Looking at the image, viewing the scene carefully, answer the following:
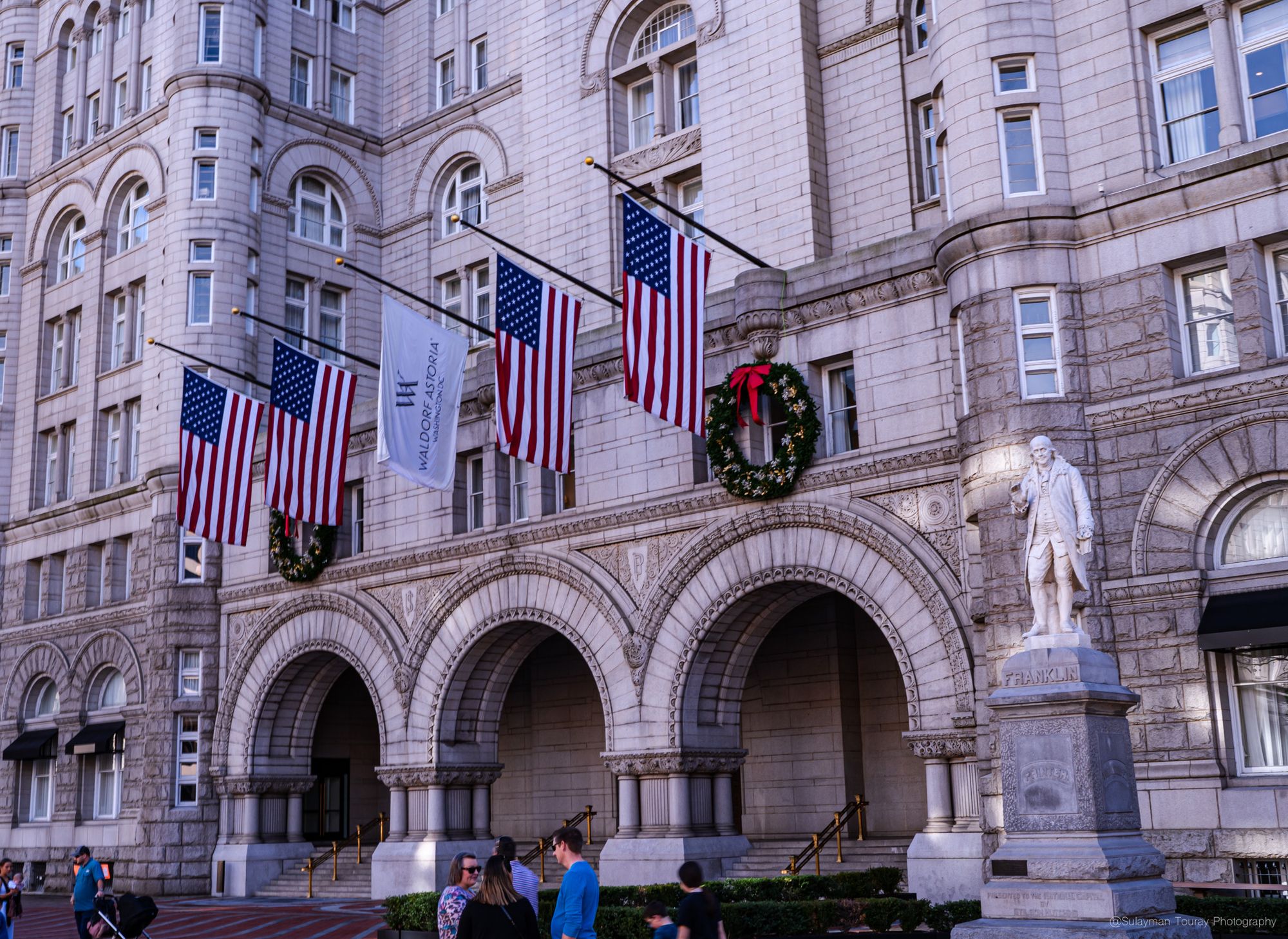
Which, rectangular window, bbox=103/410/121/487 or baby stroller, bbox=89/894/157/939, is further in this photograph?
rectangular window, bbox=103/410/121/487

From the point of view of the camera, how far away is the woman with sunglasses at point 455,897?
39.2ft

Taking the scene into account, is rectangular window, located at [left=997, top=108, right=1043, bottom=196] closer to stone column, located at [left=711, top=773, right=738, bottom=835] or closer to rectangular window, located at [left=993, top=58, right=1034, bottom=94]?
rectangular window, located at [left=993, top=58, right=1034, bottom=94]

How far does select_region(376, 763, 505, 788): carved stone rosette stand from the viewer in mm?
30500

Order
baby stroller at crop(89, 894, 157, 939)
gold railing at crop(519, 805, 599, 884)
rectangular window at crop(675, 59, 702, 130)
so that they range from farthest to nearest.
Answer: rectangular window at crop(675, 59, 702, 130) < gold railing at crop(519, 805, 599, 884) < baby stroller at crop(89, 894, 157, 939)

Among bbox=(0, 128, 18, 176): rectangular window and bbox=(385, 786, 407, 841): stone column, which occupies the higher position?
bbox=(0, 128, 18, 176): rectangular window

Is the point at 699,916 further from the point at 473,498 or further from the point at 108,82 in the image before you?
the point at 108,82

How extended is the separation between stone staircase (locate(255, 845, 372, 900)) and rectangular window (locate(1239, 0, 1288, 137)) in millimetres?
24183

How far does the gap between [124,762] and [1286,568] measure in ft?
99.2

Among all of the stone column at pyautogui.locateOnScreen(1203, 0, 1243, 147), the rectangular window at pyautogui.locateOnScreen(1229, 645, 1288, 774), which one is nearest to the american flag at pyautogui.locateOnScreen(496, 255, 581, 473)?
the stone column at pyautogui.locateOnScreen(1203, 0, 1243, 147)

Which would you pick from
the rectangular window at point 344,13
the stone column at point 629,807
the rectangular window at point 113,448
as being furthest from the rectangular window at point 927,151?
the rectangular window at point 113,448

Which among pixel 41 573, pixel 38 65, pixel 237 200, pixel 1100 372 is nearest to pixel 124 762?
pixel 41 573

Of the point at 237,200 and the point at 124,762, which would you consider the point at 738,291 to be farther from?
the point at 124,762

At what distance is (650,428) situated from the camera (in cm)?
2788

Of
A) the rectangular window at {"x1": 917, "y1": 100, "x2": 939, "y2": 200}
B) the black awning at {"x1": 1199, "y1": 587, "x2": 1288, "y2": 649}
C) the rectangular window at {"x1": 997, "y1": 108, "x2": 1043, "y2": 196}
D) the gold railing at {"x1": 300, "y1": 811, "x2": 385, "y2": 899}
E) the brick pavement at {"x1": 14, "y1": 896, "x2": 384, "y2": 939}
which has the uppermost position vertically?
the rectangular window at {"x1": 917, "y1": 100, "x2": 939, "y2": 200}
